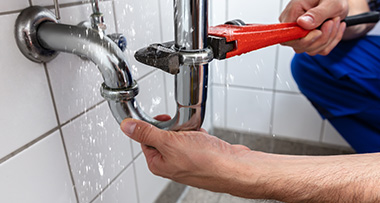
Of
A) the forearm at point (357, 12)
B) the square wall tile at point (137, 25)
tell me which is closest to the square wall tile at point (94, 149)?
the square wall tile at point (137, 25)

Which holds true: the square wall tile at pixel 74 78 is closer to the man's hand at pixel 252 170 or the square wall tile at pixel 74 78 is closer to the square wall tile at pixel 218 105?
the man's hand at pixel 252 170

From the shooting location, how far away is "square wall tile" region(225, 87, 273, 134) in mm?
922

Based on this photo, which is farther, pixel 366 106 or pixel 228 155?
pixel 366 106

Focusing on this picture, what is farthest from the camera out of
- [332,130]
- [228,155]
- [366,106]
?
[332,130]

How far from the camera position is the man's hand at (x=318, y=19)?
521mm

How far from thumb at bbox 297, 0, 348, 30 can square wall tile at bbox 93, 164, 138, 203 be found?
1.39ft

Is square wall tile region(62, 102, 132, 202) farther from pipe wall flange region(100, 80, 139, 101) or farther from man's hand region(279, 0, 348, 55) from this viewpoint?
man's hand region(279, 0, 348, 55)

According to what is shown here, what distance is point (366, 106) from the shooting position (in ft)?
2.25

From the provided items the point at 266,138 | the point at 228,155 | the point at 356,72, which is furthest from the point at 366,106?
the point at 228,155

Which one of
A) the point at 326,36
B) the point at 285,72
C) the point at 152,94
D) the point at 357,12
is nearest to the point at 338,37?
the point at 326,36

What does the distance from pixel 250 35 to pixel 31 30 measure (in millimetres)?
256

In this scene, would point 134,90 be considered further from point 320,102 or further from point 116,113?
point 320,102

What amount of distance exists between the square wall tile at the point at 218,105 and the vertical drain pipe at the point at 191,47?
61 cm

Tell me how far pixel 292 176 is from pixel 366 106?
40 centimetres
